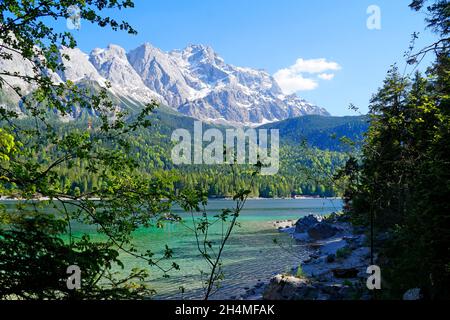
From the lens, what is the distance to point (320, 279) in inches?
794

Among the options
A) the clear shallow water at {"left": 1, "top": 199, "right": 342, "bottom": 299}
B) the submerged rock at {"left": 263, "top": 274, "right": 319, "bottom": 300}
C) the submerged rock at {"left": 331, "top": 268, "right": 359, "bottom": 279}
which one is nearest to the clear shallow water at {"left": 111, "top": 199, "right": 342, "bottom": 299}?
the clear shallow water at {"left": 1, "top": 199, "right": 342, "bottom": 299}

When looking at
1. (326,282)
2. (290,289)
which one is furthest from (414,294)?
(326,282)

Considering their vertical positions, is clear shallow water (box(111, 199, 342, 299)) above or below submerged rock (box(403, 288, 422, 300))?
below

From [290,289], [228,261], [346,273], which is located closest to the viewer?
[290,289]

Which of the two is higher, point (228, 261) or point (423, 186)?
point (423, 186)

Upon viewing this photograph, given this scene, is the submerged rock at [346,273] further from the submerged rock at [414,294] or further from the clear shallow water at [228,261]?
the submerged rock at [414,294]

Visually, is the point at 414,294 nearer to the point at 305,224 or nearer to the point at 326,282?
the point at 326,282

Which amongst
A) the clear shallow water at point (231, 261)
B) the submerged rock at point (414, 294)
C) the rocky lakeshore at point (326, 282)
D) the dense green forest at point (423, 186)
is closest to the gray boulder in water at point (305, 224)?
the clear shallow water at point (231, 261)

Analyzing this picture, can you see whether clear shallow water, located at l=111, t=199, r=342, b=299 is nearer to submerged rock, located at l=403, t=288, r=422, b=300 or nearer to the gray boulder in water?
the gray boulder in water
